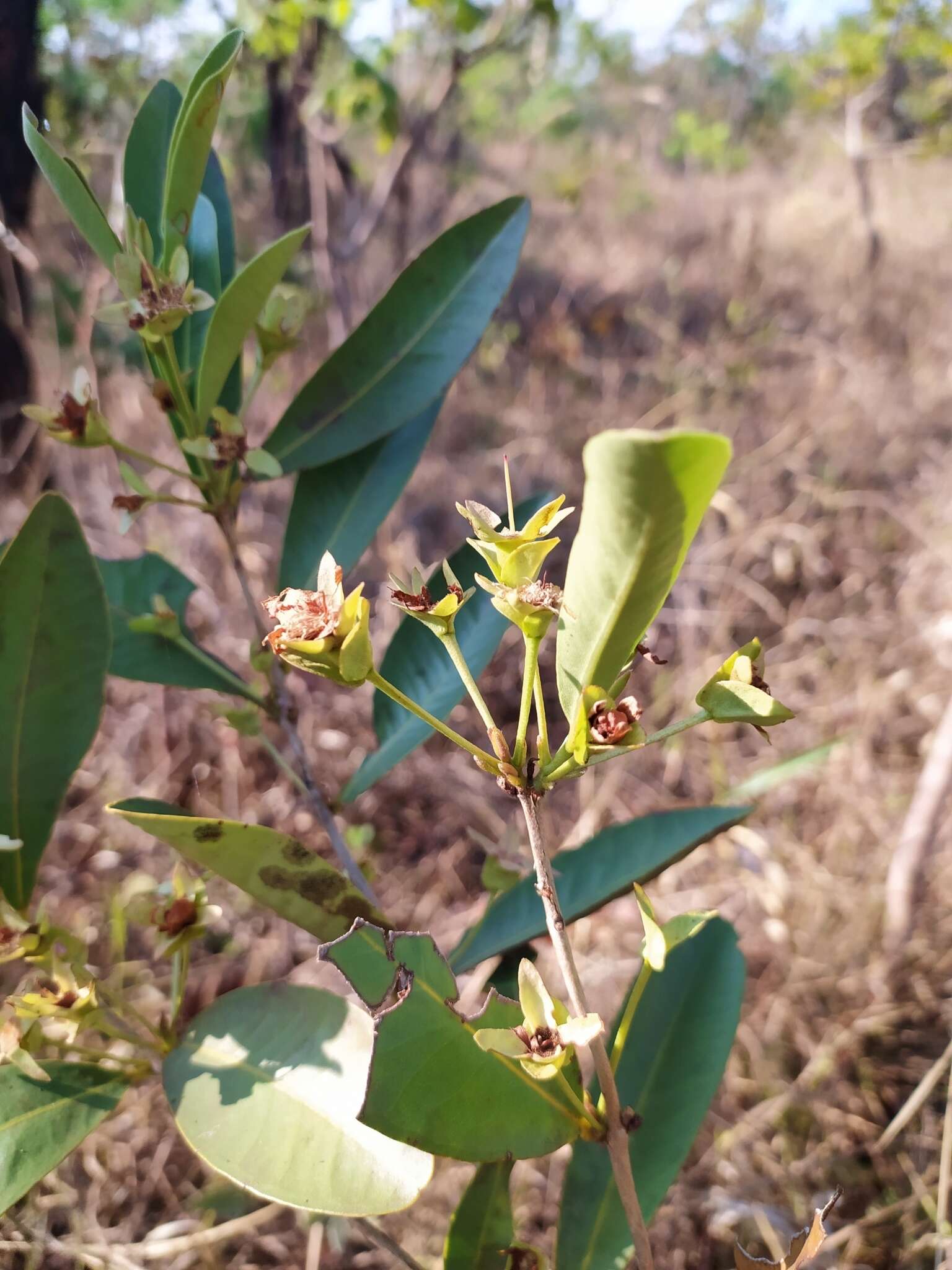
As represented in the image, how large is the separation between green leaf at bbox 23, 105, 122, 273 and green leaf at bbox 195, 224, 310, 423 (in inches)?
3.5

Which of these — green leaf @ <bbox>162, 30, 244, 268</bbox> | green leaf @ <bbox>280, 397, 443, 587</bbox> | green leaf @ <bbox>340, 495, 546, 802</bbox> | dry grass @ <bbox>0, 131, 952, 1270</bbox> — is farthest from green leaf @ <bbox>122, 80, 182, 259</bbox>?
dry grass @ <bbox>0, 131, 952, 1270</bbox>

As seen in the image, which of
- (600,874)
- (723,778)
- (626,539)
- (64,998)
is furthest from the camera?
(723,778)

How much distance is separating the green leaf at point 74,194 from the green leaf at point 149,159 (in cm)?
16

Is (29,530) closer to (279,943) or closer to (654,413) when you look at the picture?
(279,943)

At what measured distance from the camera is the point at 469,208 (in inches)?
216

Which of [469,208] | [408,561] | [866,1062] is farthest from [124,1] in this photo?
[866,1062]

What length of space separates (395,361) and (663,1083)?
2.49 feet

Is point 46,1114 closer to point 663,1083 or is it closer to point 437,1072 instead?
point 437,1072

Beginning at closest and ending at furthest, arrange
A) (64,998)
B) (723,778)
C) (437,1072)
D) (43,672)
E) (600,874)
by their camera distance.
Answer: (437,1072), (64,998), (43,672), (600,874), (723,778)

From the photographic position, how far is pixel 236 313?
68 cm

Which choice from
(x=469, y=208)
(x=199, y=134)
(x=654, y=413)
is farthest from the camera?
(x=469, y=208)

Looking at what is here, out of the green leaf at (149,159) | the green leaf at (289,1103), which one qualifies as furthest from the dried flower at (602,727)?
the green leaf at (149,159)

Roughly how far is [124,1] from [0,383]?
2134mm

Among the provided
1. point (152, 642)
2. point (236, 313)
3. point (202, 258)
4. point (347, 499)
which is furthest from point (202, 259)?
point (152, 642)
